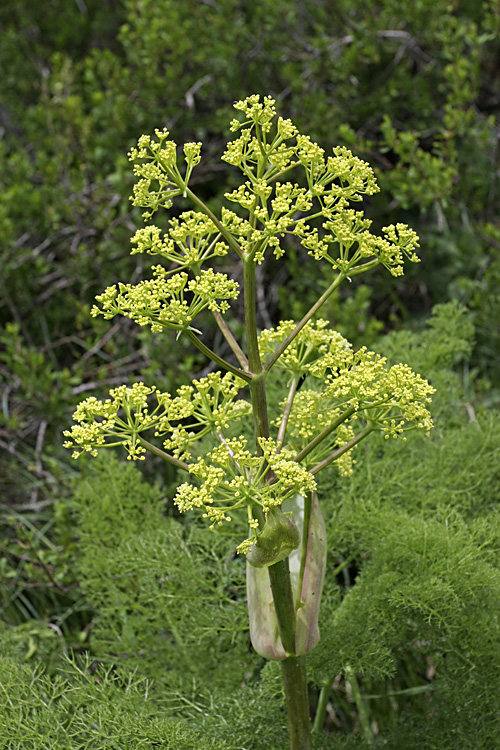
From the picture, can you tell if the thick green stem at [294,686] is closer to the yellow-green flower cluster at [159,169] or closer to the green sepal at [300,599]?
the green sepal at [300,599]

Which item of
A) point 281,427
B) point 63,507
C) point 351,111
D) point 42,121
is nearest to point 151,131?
point 42,121

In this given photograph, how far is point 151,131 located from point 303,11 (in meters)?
0.82

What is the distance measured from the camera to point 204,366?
10.2 ft

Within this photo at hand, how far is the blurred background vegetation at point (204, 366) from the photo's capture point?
4.21ft

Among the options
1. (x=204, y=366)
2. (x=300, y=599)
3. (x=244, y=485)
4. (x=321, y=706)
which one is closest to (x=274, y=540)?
(x=244, y=485)

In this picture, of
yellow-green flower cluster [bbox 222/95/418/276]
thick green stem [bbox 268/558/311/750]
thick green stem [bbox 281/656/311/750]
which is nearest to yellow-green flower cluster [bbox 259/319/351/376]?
yellow-green flower cluster [bbox 222/95/418/276]

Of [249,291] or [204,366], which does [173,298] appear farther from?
[204,366]

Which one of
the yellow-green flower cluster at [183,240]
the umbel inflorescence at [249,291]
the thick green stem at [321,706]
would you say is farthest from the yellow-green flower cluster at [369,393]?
the thick green stem at [321,706]

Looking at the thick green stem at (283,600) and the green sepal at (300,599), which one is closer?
the thick green stem at (283,600)

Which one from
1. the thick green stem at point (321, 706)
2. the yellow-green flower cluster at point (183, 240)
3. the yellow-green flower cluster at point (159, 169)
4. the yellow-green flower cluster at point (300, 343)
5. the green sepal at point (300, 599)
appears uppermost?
the yellow-green flower cluster at point (159, 169)

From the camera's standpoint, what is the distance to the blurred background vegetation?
4.21 ft

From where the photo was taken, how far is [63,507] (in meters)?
2.14

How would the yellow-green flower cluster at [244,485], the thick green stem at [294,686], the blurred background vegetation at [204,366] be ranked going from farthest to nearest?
1. the blurred background vegetation at [204,366]
2. the thick green stem at [294,686]
3. the yellow-green flower cluster at [244,485]

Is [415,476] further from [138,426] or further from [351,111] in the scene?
[351,111]
